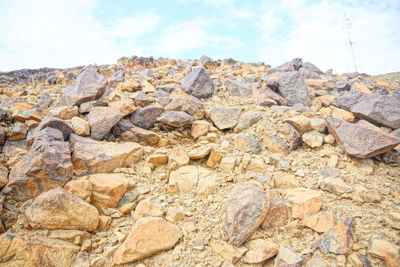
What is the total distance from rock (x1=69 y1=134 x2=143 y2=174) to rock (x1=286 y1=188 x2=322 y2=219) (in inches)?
89.5

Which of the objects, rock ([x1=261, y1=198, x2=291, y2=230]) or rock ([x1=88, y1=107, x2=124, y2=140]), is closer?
rock ([x1=261, y1=198, x2=291, y2=230])

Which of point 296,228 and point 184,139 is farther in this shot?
point 184,139

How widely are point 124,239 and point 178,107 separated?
268 cm

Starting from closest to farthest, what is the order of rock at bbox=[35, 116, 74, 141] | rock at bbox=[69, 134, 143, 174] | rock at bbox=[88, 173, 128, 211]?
rock at bbox=[88, 173, 128, 211]
rock at bbox=[69, 134, 143, 174]
rock at bbox=[35, 116, 74, 141]

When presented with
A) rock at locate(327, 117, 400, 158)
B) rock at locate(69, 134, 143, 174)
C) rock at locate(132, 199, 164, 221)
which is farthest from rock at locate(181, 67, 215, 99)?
rock at locate(132, 199, 164, 221)

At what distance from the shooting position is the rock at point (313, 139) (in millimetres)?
3838

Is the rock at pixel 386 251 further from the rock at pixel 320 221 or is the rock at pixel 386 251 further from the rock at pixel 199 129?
the rock at pixel 199 129

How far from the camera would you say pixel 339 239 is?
2.25 metres

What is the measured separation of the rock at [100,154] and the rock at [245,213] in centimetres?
168

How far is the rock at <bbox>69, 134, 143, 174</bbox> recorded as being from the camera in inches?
125

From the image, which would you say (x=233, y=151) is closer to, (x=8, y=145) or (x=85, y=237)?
(x=85, y=237)

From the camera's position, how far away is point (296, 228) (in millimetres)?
2506

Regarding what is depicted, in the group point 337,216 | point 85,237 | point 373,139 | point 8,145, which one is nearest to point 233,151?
point 337,216

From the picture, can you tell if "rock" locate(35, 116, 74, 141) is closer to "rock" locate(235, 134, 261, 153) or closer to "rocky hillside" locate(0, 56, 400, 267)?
"rocky hillside" locate(0, 56, 400, 267)
